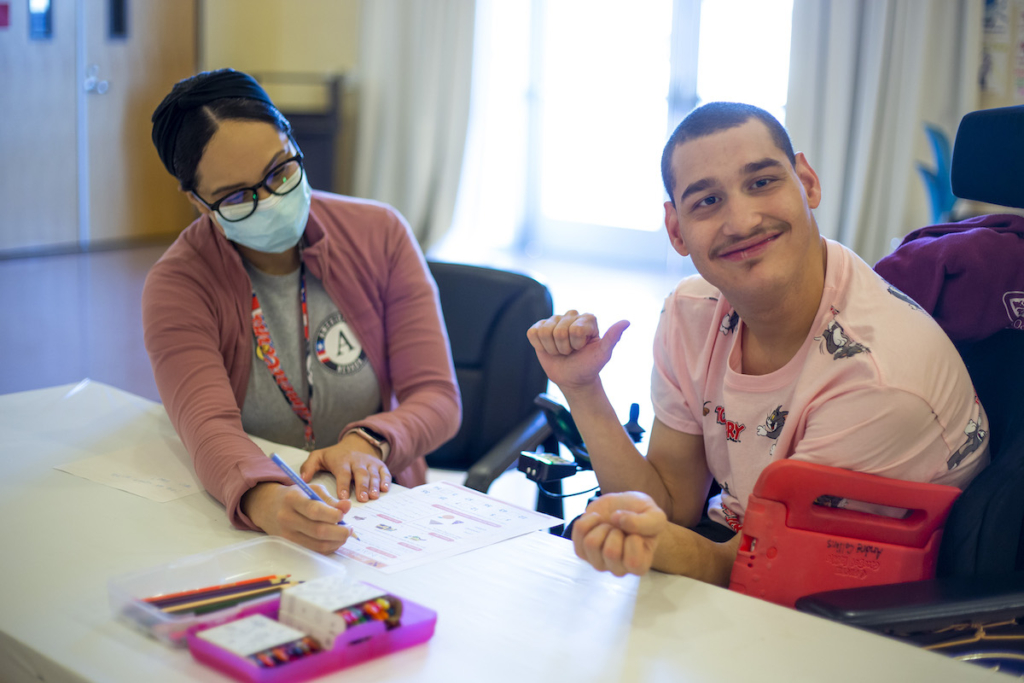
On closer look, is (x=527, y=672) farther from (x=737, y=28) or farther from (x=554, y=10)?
(x=554, y=10)

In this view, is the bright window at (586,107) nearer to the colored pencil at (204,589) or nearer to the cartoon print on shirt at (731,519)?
the cartoon print on shirt at (731,519)

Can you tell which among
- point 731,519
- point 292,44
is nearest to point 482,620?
point 731,519

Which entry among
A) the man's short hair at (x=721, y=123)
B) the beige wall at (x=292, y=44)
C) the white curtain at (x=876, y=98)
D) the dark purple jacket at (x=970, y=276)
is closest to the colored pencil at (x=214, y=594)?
the man's short hair at (x=721, y=123)

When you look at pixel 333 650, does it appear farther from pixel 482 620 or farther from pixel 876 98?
pixel 876 98

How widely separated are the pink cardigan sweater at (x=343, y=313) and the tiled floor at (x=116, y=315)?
856 millimetres

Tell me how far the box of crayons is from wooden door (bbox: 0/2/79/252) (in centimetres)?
515

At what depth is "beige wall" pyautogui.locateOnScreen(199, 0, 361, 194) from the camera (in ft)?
20.4

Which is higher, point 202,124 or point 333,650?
point 202,124

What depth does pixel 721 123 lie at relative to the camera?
134 centimetres

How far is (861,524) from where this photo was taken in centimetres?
116

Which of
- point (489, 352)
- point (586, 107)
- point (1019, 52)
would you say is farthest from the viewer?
point (586, 107)

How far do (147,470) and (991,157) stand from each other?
136 centimetres

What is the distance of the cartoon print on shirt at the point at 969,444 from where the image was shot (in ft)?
3.93

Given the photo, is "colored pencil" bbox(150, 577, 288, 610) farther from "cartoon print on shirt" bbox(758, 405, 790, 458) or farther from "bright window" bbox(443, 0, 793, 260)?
"bright window" bbox(443, 0, 793, 260)
